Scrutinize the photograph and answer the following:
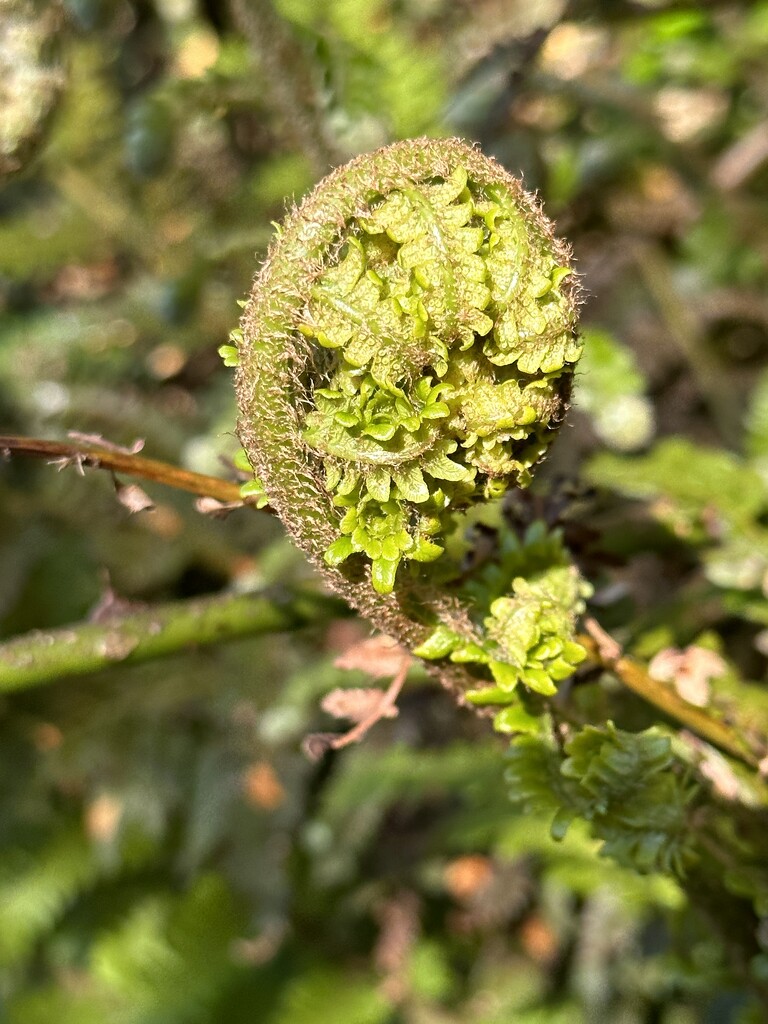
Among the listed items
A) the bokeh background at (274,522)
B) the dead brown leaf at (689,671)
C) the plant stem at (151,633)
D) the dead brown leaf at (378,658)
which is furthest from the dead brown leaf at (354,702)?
the bokeh background at (274,522)

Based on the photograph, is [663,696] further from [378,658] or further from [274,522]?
[274,522]

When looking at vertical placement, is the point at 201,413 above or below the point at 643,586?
above

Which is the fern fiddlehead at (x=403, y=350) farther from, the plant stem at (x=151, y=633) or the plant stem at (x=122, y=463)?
the plant stem at (x=151, y=633)

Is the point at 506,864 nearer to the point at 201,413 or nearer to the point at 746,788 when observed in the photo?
the point at 201,413

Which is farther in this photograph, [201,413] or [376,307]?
[201,413]

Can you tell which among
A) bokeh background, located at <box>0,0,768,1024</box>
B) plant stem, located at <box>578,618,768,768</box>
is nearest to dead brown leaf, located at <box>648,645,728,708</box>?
plant stem, located at <box>578,618,768,768</box>

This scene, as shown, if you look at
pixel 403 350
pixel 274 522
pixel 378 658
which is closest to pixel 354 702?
pixel 378 658

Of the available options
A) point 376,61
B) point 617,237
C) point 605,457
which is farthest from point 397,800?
point 376,61
